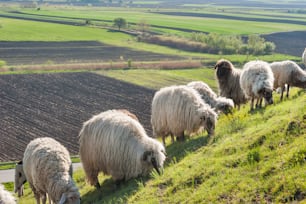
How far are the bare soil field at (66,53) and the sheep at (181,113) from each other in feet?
180

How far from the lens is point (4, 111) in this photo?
1654 inches

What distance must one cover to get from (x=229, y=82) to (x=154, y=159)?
25.0 ft

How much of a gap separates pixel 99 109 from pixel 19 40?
53541mm

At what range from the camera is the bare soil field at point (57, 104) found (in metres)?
34.9

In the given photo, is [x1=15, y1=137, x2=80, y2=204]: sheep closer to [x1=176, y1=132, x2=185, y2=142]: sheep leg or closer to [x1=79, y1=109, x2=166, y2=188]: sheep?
[x1=79, y1=109, x2=166, y2=188]: sheep

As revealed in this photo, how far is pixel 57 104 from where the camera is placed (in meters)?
44.8

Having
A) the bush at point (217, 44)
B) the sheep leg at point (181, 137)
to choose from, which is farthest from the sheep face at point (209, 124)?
the bush at point (217, 44)

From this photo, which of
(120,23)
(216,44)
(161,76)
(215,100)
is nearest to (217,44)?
(216,44)

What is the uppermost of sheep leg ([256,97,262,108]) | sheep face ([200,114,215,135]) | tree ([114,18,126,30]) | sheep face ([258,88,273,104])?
sheep face ([258,88,273,104])

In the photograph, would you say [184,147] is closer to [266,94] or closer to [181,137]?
[181,137]

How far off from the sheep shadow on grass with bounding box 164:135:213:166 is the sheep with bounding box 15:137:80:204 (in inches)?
107

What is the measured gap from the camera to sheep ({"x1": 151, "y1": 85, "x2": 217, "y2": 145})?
14.0m

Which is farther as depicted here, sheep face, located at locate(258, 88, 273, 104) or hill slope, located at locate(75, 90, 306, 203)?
sheep face, located at locate(258, 88, 273, 104)

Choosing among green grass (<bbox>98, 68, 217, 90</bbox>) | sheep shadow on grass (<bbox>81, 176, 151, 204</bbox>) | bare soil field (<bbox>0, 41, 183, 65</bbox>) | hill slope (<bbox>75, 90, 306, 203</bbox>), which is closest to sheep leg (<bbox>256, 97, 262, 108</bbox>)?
hill slope (<bbox>75, 90, 306, 203</bbox>)
